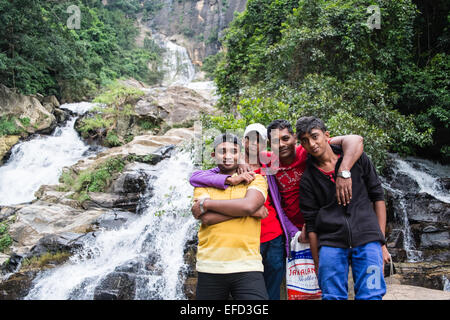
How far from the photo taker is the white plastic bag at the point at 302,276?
2180 mm

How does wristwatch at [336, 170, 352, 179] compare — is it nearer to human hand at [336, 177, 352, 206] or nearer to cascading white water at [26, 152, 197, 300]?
human hand at [336, 177, 352, 206]

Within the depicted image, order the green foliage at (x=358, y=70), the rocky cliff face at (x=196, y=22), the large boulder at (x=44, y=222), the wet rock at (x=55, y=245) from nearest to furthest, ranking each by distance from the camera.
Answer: the wet rock at (x=55, y=245), the green foliage at (x=358, y=70), the large boulder at (x=44, y=222), the rocky cliff face at (x=196, y=22)

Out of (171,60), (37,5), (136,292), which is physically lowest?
(136,292)

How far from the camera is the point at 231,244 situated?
1964 mm

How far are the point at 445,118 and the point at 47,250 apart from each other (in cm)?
1131

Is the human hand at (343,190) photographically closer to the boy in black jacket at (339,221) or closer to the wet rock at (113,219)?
the boy in black jacket at (339,221)

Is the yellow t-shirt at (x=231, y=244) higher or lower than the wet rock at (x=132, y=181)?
higher

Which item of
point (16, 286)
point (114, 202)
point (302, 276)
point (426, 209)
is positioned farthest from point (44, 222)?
point (426, 209)

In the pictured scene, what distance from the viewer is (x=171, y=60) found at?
123 ft

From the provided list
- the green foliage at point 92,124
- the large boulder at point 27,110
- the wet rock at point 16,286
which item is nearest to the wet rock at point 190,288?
the wet rock at point 16,286

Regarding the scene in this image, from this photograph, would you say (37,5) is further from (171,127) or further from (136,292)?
(136,292)

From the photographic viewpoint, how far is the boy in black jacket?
191 centimetres

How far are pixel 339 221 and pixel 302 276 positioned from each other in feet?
1.74
